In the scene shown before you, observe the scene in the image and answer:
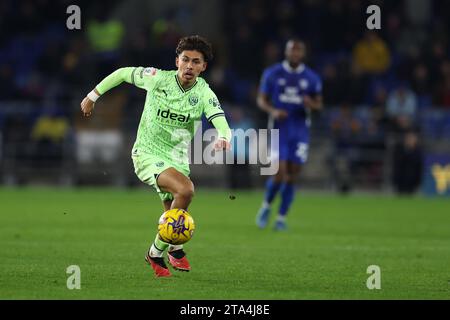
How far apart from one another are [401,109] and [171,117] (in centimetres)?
1645

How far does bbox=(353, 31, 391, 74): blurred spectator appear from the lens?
26.4 m

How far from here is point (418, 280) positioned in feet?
31.0

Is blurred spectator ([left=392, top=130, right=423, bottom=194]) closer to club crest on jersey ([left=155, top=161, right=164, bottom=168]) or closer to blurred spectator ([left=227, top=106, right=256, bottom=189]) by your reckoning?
blurred spectator ([left=227, top=106, right=256, bottom=189])

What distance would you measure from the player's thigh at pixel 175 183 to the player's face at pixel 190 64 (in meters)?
0.83

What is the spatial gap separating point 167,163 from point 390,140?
53.7ft

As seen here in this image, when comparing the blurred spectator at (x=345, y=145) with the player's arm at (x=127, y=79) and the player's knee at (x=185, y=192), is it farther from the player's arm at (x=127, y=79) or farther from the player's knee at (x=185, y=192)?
the player's knee at (x=185, y=192)

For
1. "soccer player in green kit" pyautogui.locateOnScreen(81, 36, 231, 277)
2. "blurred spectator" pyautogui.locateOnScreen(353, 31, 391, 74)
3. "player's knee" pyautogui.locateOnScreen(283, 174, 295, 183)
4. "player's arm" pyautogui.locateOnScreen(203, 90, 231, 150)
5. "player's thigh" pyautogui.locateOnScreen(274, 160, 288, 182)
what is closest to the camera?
"player's arm" pyautogui.locateOnScreen(203, 90, 231, 150)

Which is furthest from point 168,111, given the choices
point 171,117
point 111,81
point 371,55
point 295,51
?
point 371,55

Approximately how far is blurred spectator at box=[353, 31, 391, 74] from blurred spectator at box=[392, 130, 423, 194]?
2.17m

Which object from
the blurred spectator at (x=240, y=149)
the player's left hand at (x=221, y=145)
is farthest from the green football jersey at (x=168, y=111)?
the blurred spectator at (x=240, y=149)

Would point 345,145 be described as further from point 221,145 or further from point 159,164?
point 221,145

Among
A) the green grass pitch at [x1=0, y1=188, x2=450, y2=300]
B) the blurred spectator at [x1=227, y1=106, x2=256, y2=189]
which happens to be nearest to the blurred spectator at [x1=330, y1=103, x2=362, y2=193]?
the blurred spectator at [x1=227, y1=106, x2=256, y2=189]
